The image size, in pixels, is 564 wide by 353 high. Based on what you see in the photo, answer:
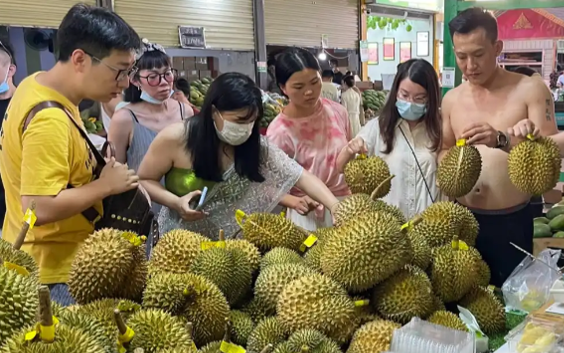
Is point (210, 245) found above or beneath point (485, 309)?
above

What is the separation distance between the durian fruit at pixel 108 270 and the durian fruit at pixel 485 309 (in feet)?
3.31

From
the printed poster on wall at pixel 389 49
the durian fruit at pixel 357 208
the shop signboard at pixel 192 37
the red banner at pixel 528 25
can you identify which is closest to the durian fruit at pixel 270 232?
the durian fruit at pixel 357 208

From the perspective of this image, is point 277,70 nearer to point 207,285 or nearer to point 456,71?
point 456,71

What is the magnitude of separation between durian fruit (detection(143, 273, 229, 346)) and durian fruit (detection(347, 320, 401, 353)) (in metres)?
0.33

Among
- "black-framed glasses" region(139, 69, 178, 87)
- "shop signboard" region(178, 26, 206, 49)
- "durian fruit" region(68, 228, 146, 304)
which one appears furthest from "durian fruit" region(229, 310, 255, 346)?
"shop signboard" region(178, 26, 206, 49)

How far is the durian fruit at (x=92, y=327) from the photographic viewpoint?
3.64 ft

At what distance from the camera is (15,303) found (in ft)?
3.59

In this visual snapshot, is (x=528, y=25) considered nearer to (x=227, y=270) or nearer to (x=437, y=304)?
(x=437, y=304)

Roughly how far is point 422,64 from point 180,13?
4353 millimetres

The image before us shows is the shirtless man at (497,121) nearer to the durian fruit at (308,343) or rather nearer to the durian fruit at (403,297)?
the durian fruit at (403,297)

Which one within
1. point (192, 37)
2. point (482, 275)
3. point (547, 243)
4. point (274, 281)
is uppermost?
point (192, 37)

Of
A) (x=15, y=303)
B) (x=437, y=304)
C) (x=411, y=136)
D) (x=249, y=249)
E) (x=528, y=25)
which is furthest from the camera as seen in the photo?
(x=528, y=25)

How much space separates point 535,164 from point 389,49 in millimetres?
11801

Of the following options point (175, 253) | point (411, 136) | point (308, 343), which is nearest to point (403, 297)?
point (308, 343)
